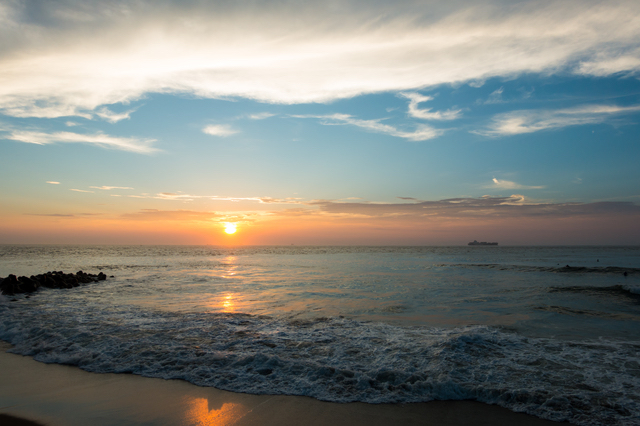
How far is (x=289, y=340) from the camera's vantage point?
9.23m

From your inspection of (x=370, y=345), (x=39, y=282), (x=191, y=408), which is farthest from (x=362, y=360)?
(x=39, y=282)

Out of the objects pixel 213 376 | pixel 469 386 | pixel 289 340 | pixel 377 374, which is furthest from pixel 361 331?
pixel 213 376

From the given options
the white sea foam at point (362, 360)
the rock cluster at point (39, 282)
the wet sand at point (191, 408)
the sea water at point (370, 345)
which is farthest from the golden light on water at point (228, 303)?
the rock cluster at point (39, 282)

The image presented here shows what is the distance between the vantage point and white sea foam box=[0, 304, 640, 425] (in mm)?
5961

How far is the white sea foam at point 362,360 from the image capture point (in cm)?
596

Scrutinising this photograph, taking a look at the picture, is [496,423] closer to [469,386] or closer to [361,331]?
[469,386]

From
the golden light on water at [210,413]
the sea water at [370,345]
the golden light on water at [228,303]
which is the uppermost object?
the golden light on water at [210,413]

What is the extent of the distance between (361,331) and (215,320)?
547cm

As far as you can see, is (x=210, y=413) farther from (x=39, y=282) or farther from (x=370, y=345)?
(x=39, y=282)

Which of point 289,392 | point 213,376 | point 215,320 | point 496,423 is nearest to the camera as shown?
point 496,423

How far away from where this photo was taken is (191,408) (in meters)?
5.45

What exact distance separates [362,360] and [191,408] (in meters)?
3.92

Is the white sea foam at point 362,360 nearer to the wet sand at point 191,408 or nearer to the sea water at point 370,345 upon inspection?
the sea water at point 370,345

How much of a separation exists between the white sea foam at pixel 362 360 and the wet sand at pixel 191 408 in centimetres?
30
